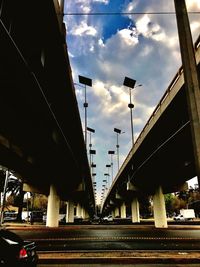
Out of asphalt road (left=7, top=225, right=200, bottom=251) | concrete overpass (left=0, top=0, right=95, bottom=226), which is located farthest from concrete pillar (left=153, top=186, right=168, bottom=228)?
concrete overpass (left=0, top=0, right=95, bottom=226)

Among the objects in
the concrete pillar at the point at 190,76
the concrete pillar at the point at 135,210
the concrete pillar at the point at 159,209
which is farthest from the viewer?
the concrete pillar at the point at 135,210

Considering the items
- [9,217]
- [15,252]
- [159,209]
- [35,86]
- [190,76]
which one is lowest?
[15,252]

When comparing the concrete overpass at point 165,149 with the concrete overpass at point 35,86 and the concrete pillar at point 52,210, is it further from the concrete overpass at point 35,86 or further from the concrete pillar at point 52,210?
the concrete pillar at point 52,210

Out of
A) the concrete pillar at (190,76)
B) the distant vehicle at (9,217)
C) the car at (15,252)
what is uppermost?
the concrete pillar at (190,76)

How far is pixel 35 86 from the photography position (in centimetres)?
1195

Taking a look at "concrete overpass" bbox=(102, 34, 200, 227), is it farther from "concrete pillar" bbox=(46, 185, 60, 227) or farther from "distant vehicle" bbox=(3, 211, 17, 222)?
"distant vehicle" bbox=(3, 211, 17, 222)

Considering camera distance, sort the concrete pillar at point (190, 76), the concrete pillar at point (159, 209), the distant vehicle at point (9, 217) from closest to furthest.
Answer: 1. the concrete pillar at point (190, 76)
2. the concrete pillar at point (159, 209)
3. the distant vehicle at point (9, 217)

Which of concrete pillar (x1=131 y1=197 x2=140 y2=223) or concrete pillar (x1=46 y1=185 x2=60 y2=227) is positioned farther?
concrete pillar (x1=131 y1=197 x2=140 y2=223)

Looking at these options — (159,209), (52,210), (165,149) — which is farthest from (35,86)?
(159,209)

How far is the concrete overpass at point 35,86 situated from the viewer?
35.1 ft

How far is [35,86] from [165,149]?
1518 centimetres

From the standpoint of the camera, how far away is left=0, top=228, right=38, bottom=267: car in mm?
7320

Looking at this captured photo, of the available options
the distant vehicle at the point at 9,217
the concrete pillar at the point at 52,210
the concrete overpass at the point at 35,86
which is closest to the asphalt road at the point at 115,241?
the concrete overpass at the point at 35,86

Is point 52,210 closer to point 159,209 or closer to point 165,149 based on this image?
point 159,209
